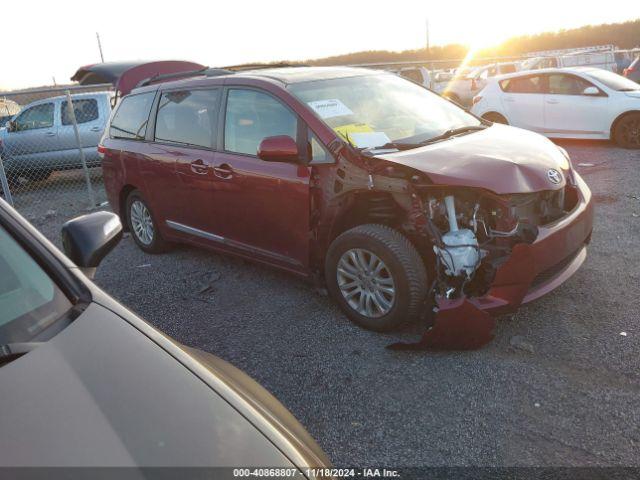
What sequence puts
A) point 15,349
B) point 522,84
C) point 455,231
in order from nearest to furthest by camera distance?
1. point 15,349
2. point 455,231
3. point 522,84

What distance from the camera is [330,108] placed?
4.10 meters

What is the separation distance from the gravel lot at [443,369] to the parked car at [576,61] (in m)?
14.2

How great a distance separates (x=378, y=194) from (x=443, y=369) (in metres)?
1.20

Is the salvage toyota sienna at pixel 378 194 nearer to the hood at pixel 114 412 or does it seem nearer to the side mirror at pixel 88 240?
the side mirror at pixel 88 240

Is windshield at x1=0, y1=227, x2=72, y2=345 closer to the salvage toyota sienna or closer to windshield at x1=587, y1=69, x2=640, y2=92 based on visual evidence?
the salvage toyota sienna

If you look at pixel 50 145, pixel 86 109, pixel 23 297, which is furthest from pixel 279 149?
pixel 50 145

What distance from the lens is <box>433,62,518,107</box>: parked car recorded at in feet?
58.0

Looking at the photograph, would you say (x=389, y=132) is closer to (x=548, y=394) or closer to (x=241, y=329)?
(x=241, y=329)

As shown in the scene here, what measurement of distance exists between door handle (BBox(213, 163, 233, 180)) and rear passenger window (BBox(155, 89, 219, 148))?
27 cm

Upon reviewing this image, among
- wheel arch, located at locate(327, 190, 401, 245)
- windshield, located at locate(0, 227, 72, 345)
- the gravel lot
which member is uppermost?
windshield, located at locate(0, 227, 72, 345)

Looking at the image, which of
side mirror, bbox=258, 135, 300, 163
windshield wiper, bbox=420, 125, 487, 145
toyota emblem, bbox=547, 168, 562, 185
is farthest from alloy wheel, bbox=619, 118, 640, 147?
side mirror, bbox=258, 135, 300, 163

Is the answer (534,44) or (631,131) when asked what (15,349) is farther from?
(534,44)

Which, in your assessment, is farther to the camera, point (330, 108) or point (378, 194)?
point (330, 108)

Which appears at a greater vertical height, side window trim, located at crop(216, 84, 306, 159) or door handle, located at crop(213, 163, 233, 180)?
side window trim, located at crop(216, 84, 306, 159)
